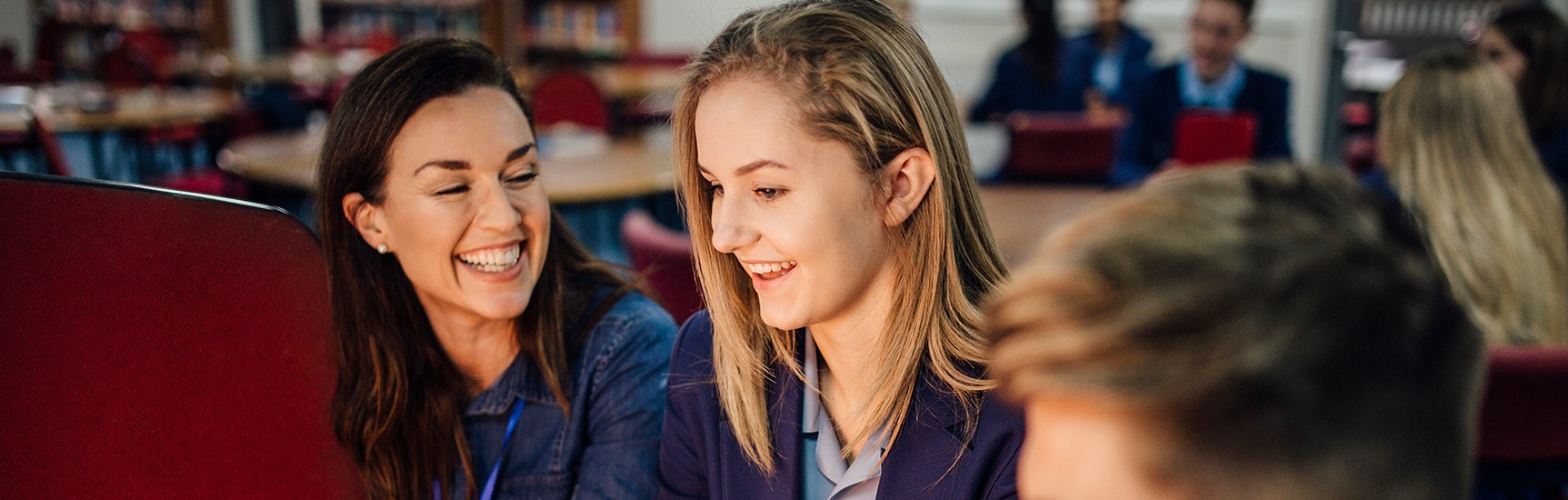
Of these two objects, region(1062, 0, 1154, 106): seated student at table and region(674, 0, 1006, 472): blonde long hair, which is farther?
region(1062, 0, 1154, 106): seated student at table

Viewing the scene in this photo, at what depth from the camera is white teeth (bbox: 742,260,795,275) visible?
3.27 ft

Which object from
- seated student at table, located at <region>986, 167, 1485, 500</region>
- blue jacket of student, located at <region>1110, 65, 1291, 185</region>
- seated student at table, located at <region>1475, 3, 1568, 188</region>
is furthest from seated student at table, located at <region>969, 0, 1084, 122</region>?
seated student at table, located at <region>986, 167, 1485, 500</region>

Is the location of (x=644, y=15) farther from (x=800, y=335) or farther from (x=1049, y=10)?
(x=800, y=335)

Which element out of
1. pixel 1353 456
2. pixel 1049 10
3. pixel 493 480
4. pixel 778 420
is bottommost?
pixel 493 480

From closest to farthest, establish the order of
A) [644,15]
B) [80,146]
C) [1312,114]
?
[1312,114] → [80,146] → [644,15]

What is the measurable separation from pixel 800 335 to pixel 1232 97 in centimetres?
288

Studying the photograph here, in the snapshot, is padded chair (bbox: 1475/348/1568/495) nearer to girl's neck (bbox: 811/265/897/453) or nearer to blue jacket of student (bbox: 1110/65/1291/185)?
girl's neck (bbox: 811/265/897/453)

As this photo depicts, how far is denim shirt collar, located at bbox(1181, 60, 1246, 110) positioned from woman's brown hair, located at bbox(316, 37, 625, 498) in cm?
286

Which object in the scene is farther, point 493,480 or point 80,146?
point 80,146

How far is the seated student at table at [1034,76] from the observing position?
395 cm

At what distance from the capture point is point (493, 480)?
1.26m

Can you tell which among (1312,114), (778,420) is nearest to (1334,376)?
(778,420)

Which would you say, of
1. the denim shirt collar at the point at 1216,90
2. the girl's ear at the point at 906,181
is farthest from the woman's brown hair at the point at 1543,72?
the girl's ear at the point at 906,181

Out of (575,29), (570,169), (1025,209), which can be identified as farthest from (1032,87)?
(575,29)
